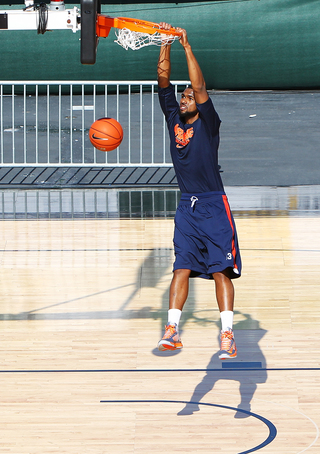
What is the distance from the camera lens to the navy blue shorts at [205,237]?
6004 mm

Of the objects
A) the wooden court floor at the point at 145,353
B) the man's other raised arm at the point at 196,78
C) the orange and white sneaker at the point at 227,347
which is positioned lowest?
the wooden court floor at the point at 145,353

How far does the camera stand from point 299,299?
324 inches

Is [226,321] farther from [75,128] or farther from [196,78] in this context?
[75,128]

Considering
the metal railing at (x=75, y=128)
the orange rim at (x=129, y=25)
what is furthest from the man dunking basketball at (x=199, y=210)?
the metal railing at (x=75, y=128)

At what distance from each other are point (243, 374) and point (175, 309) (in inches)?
34.8

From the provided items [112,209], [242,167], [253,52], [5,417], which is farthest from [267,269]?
[253,52]

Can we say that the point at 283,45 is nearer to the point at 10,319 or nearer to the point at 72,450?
the point at 10,319

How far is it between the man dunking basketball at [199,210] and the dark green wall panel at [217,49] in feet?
46.6

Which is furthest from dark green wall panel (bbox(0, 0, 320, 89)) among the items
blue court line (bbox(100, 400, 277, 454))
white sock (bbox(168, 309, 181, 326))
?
blue court line (bbox(100, 400, 277, 454))

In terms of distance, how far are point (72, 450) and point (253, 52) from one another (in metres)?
16.4

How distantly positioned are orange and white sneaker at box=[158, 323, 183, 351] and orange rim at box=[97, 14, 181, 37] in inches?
87.0

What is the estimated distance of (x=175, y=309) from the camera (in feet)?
19.4

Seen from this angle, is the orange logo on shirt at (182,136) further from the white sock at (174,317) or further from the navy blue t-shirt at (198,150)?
the white sock at (174,317)

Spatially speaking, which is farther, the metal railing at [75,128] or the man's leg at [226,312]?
the metal railing at [75,128]
